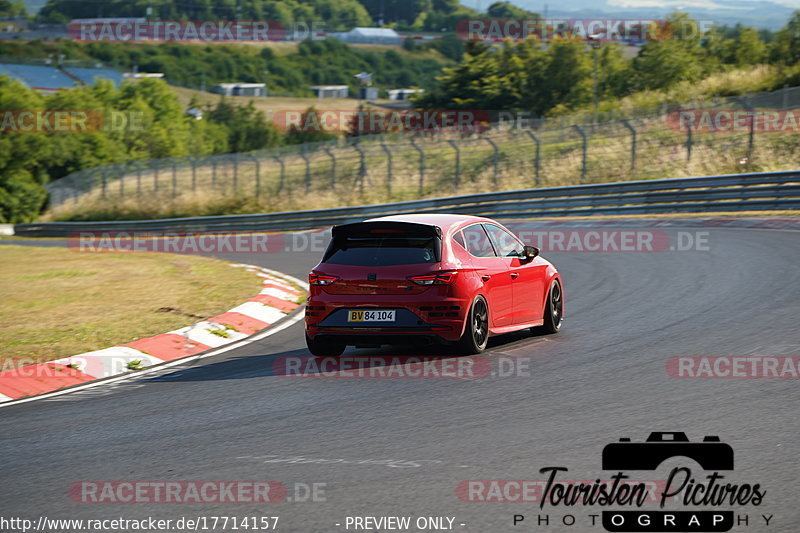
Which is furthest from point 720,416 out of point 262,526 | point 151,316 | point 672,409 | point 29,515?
point 151,316

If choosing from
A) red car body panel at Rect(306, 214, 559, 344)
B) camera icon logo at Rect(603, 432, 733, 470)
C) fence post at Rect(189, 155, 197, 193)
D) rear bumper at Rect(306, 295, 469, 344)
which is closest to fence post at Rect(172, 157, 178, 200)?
fence post at Rect(189, 155, 197, 193)

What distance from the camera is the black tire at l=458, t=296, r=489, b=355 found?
31.5ft

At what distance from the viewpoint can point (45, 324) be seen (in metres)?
12.6

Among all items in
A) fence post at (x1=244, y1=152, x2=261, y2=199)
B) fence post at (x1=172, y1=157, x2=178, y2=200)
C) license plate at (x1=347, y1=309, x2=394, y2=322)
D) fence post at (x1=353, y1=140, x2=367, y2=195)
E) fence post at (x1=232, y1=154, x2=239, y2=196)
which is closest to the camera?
license plate at (x1=347, y1=309, x2=394, y2=322)

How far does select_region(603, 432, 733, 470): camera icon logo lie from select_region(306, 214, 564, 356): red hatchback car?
140 inches

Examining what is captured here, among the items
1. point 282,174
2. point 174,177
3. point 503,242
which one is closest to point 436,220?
point 503,242

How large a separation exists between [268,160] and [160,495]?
37051 mm

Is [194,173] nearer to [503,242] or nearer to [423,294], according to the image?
[503,242]

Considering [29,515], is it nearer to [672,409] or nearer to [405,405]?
[405,405]

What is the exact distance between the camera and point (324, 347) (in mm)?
10047

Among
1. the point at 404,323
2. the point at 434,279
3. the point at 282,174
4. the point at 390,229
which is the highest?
the point at 390,229

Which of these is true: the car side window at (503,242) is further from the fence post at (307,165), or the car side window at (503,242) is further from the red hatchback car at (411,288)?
the fence post at (307,165)

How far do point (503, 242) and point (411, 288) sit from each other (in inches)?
66.6

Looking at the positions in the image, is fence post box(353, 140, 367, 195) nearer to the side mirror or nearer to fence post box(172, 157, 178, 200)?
fence post box(172, 157, 178, 200)
